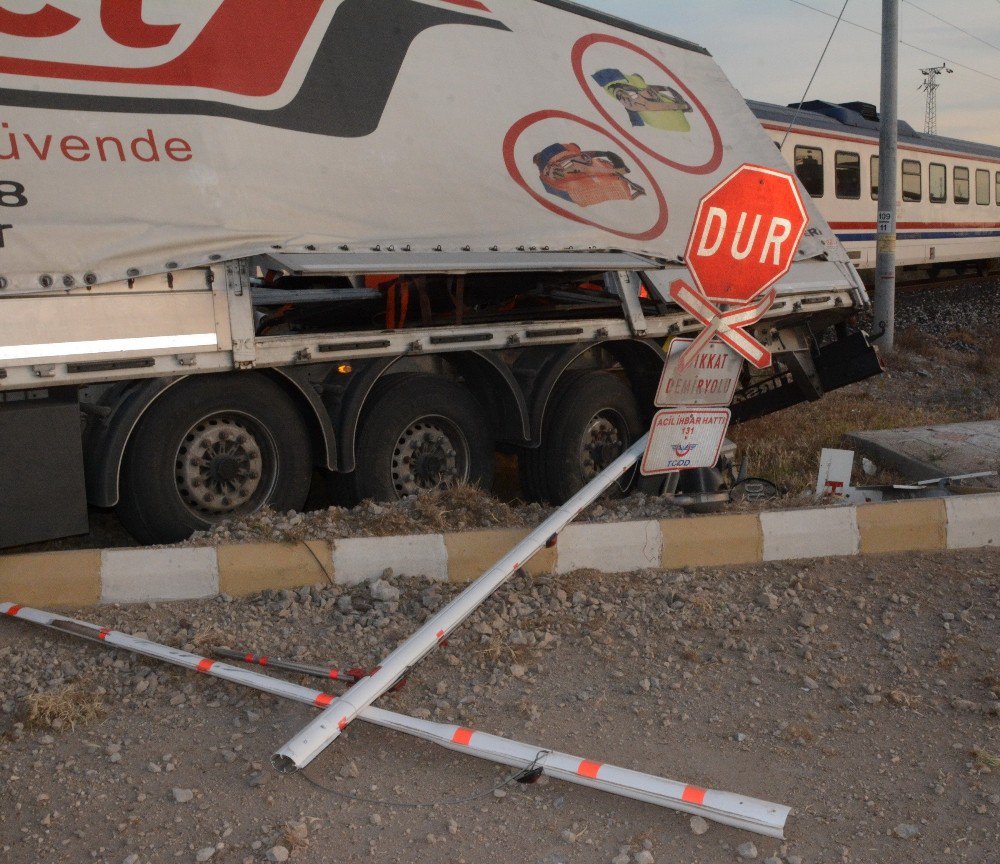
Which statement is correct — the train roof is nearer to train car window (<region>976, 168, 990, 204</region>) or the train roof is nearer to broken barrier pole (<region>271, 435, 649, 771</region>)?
train car window (<region>976, 168, 990, 204</region>)

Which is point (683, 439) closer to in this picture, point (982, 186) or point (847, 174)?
point (847, 174)

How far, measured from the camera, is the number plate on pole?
5406mm

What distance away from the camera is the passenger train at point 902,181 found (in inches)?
644

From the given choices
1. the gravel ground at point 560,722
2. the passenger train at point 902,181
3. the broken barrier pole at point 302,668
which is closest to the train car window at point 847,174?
the passenger train at point 902,181

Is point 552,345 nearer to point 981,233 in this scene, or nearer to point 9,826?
point 9,826

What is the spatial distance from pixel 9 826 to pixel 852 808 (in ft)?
8.38

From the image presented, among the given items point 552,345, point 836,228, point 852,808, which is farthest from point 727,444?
point 836,228

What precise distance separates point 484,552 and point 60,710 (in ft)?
6.89

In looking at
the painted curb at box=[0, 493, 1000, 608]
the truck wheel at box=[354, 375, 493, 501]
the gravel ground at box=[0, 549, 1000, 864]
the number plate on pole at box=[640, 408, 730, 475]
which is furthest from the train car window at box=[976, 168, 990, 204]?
the number plate on pole at box=[640, 408, 730, 475]

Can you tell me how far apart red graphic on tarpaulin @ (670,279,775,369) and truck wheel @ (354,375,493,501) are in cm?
170

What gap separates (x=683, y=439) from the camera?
18.2 feet

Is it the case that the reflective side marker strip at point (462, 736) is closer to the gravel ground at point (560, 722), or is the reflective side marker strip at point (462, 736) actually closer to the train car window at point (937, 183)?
the gravel ground at point (560, 722)

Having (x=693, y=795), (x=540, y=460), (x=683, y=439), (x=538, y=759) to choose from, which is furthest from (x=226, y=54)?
(x=693, y=795)

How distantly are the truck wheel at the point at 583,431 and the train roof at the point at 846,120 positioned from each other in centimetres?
860
